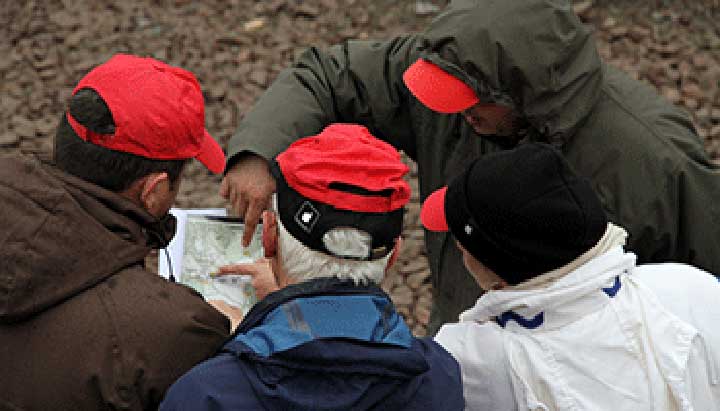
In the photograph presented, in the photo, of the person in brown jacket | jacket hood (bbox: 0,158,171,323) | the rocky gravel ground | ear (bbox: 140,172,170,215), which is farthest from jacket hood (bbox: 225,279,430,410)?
the rocky gravel ground

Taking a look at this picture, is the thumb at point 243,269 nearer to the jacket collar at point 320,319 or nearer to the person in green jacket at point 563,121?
the person in green jacket at point 563,121

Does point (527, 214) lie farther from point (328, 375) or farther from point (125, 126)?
point (125, 126)

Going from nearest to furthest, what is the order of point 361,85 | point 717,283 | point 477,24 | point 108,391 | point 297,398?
point 297,398 → point 108,391 → point 717,283 → point 477,24 → point 361,85

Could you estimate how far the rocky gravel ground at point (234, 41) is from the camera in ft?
16.9

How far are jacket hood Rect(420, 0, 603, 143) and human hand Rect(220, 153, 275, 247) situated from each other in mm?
602

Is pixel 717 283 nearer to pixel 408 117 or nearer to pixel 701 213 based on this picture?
pixel 701 213

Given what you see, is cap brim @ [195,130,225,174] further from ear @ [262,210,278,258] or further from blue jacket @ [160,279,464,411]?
blue jacket @ [160,279,464,411]

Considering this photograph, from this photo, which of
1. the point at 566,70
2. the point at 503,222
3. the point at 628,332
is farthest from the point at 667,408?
the point at 566,70

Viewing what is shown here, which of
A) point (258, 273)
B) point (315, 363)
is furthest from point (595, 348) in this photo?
point (258, 273)

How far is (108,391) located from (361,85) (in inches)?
55.7

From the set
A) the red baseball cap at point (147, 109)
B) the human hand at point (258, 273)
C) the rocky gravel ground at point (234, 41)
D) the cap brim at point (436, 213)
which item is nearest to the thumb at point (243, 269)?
the human hand at point (258, 273)

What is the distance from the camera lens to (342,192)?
1718mm

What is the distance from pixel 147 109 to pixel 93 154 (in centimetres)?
17

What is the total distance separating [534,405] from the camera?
1.79 meters
